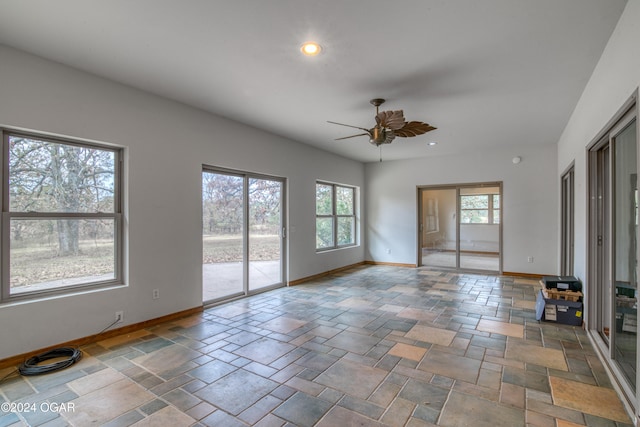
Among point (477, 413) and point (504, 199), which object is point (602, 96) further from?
point (504, 199)

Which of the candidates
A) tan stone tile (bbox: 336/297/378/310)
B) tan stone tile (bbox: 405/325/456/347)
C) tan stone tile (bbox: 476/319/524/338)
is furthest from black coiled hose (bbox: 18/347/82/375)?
tan stone tile (bbox: 476/319/524/338)

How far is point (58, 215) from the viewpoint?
10.1 feet

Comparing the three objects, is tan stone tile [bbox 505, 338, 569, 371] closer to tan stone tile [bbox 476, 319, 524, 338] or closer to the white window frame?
tan stone tile [bbox 476, 319, 524, 338]

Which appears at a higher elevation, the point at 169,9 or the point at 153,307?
the point at 169,9

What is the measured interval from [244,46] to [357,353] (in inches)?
114

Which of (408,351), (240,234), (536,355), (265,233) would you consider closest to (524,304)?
(536,355)

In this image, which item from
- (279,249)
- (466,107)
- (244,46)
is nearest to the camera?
(244,46)

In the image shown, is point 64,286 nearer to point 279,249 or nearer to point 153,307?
point 153,307

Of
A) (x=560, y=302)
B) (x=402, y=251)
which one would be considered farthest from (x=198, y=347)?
(x=402, y=251)

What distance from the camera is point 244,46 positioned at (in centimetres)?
266

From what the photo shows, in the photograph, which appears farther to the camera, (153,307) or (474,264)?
(474,264)

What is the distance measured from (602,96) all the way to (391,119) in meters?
1.83

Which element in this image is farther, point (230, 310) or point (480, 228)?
point (480, 228)

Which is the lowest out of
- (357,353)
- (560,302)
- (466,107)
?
(357,353)
